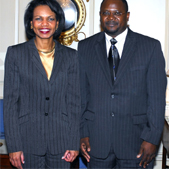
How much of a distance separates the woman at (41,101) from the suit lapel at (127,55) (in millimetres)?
320

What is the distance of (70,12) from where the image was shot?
392cm

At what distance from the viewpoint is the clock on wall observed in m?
3.89

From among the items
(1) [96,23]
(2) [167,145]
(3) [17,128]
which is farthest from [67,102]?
(1) [96,23]

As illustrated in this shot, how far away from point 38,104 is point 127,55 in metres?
0.74

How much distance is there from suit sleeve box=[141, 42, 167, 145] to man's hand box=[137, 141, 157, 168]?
4 centimetres

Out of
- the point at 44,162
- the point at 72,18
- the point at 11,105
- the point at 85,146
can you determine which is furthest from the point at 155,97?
the point at 72,18

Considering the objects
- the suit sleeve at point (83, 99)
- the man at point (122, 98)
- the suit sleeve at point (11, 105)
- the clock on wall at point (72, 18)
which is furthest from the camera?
the clock on wall at point (72, 18)

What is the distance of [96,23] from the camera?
3875 millimetres

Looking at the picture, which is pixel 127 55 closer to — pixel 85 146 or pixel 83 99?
pixel 83 99

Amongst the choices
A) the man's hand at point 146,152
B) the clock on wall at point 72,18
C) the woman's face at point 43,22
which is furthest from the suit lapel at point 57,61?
the clock on wall at point 72,18

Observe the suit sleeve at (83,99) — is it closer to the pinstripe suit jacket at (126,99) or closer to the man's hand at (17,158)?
the pinstripe suit jacket at (126,99)

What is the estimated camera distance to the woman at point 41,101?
2.07m

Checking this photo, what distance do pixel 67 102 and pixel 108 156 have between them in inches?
20.1

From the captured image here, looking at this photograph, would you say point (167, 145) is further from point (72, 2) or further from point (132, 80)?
point (72, 2)
